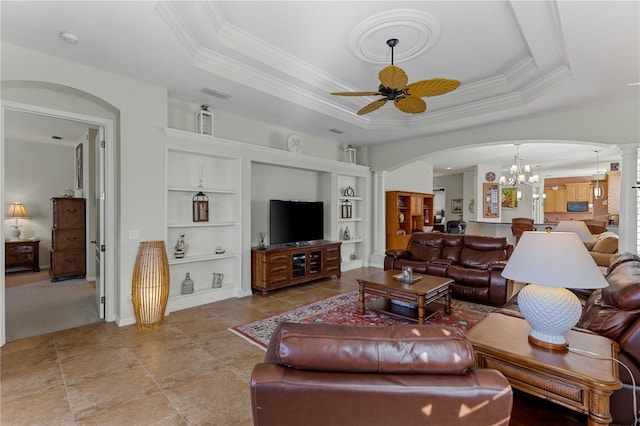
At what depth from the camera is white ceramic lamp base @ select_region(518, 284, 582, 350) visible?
1.61m

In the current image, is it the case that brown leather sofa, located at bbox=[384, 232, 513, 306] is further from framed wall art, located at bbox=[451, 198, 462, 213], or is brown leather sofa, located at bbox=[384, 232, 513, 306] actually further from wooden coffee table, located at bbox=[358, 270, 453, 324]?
framed wall art, located at bbox=[451, 198, 462, 213]

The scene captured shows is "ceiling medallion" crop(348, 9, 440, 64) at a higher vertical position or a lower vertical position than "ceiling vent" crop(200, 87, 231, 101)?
higher

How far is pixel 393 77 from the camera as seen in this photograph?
2.90 m

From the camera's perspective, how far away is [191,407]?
2.10m

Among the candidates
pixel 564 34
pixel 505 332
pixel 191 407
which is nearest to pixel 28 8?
pixel 191 407

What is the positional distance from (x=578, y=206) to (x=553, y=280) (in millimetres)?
14109

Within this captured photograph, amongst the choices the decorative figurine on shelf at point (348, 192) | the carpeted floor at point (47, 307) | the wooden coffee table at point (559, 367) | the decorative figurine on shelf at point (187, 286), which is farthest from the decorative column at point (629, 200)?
the carpeted floor at point (47, 307)

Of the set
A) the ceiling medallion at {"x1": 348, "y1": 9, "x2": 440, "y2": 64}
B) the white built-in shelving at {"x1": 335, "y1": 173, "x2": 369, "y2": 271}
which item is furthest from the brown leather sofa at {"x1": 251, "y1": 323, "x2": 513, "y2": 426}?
the white built-in shelving at {"x1": 335, "y1": 173, "x2": 369, "y2": 271}

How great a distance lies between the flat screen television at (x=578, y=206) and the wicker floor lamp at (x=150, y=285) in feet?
49.0

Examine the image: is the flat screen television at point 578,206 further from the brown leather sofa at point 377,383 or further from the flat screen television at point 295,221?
the brown leather sofa at point 377,383

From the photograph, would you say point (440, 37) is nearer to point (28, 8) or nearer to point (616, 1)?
point (616, 1)

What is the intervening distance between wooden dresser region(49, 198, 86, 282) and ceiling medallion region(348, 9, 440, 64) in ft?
19.3

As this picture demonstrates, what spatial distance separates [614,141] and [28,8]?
6722 millimetres

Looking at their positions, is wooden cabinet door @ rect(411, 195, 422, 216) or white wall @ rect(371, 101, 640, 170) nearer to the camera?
white wall @ rect(371, 101, 640, 170)
